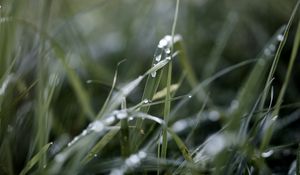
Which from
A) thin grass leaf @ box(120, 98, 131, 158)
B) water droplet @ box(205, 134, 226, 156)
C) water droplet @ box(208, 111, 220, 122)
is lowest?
water droplet @ box(205, 134, 226, 156)

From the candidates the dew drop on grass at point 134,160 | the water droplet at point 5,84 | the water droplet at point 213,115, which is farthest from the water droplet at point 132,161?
the water droplet at point 213,115

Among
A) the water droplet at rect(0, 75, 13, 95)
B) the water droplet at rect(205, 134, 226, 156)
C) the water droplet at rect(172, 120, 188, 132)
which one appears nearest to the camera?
the water droplet at rect(205, 134, 226, 156)

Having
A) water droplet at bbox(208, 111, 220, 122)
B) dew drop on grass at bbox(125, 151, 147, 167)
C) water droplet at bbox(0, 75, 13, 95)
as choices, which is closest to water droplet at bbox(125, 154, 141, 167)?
dew drop on grass at bbox(125, 151, 147, 167)

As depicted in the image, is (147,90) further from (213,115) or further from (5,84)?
(213,115)

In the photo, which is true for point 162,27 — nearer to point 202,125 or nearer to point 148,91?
point 202,125

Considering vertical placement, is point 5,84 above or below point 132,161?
above

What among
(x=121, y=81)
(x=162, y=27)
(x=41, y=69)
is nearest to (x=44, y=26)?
(x=41, y=69)

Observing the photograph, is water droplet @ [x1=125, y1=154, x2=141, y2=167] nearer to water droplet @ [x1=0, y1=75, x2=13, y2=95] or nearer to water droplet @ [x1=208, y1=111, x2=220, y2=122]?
water droplet @ [x1=0, y1=75, x2=13, y2=95]

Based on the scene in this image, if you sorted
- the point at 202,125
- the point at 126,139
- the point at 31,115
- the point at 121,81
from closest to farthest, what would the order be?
the point at 126,139 → the point at 31,115 → the point at 202,125 → the point at 121,81

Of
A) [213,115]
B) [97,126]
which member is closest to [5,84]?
[97,126]
